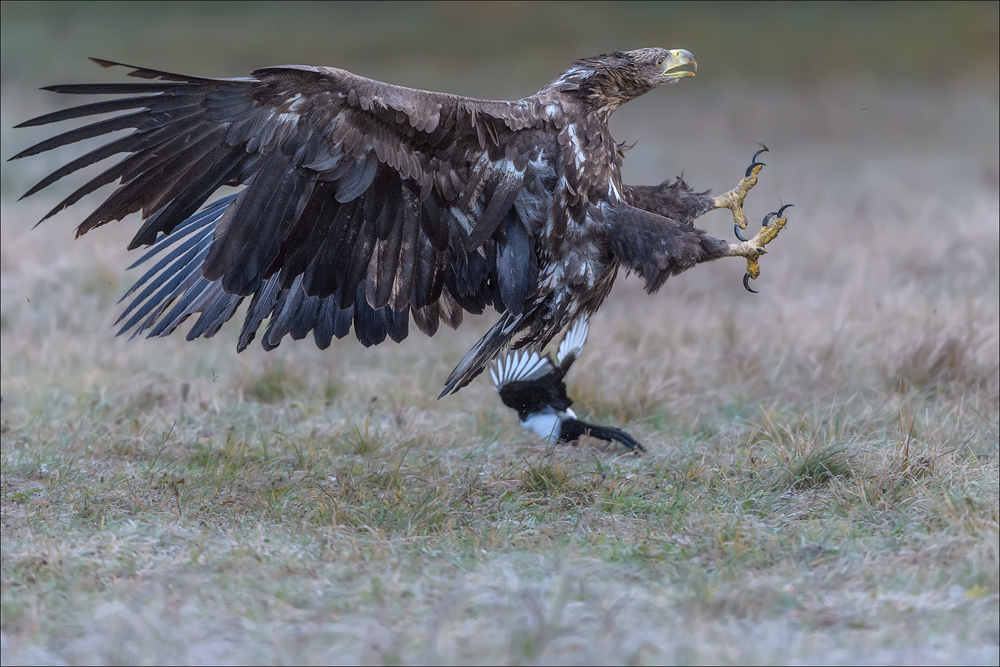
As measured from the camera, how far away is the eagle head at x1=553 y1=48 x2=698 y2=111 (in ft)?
13.0

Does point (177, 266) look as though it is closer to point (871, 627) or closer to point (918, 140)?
point (871, 627)

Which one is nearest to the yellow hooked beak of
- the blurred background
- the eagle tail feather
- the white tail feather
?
the eagle tail feather

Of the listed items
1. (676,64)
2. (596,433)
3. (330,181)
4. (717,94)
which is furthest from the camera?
(717,94)

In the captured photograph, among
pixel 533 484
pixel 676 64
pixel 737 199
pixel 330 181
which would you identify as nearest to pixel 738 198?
pixel 737 199

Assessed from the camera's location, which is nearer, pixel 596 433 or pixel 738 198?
pixel 738 198

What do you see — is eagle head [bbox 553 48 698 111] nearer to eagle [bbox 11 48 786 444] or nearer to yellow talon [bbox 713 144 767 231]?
eagle [bbox 11 48 786 444]

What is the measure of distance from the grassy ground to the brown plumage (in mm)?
685

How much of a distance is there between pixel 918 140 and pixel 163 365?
8.32 m

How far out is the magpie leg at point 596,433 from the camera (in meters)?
4.55

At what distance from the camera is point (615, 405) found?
5.31m

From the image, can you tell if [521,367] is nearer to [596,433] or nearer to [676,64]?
[596,433]

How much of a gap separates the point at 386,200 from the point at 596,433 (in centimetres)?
159

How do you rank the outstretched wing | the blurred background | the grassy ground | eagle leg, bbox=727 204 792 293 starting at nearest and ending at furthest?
the grassy ground < the outstretched wing < eagle leg, bbox=727 204 792 293 < the blurred background

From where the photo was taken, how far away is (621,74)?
402cm
